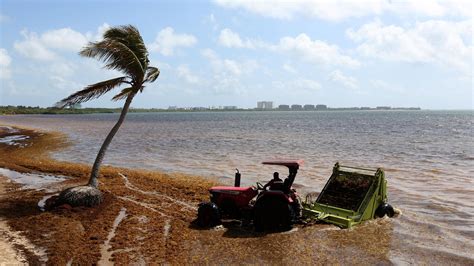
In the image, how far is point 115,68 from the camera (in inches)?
484

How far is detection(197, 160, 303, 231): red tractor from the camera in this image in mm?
9719

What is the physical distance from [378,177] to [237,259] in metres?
4.85

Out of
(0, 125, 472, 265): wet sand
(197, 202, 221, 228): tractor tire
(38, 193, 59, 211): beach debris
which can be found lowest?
(0, 125, 472, 265): wet sand

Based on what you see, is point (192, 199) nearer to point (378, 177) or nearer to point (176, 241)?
point (176, 241)

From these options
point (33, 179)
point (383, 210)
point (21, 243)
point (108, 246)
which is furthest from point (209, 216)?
point (33, 179)

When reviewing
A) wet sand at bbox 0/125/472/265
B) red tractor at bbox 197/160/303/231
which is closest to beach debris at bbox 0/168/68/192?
wet sand at bbox 0/125/472/265

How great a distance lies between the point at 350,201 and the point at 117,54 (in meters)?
7.84

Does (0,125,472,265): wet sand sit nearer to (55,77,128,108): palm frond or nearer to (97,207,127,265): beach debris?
(97,207,127,265): beach debris

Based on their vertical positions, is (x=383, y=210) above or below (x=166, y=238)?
above

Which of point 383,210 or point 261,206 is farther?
point 383,210

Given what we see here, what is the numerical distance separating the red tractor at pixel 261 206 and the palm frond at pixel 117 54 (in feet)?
15.0

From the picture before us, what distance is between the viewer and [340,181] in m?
11.4

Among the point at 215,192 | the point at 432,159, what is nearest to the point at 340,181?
the point at 215,192

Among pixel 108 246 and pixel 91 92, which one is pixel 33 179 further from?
pixel 108 246
